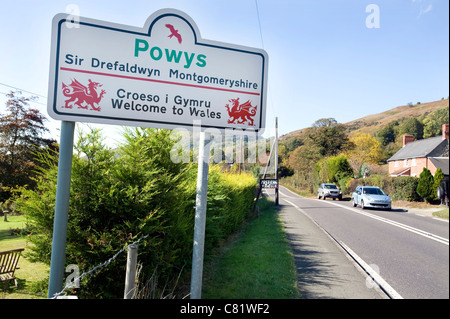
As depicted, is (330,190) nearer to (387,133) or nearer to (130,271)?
(387,133)

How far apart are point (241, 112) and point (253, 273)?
10.7 ft

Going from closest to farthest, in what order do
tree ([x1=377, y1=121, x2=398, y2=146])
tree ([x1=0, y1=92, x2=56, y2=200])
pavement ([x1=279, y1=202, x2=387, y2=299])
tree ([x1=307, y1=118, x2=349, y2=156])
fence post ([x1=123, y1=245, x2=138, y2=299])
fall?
1. fence post ([x1=123, y1=245, x2=138, y2=299])
2. pavement ([x1=279, y1=202, x2=387, y2=299])
3. tree ([x1=0, y1=92, x2=56, y2=200])
4. tree ([x1=377, y1=121, x2=398, y2=146])
5. tree ([x1=307, y1=118, x2=349, y2=156])

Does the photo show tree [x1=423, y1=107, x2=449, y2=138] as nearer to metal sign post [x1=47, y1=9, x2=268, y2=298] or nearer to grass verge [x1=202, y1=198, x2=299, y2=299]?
metal sign post [x1=47, y1=9, x2=268, y2=298]

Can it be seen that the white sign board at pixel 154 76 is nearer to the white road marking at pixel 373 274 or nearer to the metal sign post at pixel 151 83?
the metal sign post at pixel 151 83

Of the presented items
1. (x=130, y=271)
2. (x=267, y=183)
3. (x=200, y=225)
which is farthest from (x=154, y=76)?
(x=267, y=183)

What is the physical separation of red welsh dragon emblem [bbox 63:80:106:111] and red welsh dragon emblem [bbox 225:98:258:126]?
0.80 meters

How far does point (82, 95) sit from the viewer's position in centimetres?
163

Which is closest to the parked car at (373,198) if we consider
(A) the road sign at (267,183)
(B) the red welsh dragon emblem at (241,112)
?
(A) the road sign at (267,183)

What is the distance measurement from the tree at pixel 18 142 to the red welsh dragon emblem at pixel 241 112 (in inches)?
302

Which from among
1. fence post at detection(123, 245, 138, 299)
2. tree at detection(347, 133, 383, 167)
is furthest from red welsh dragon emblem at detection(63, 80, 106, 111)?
tree at detection(347, 133, 383, 167)

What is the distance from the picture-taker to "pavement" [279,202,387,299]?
3318 mm

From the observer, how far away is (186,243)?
11.9 feet

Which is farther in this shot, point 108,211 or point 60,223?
point 108,211

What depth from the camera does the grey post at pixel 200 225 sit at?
1720mm
